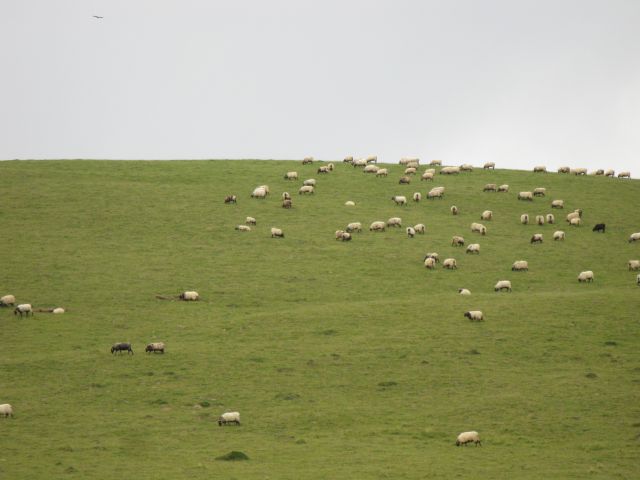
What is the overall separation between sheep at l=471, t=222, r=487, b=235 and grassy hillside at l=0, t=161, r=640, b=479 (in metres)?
0.49

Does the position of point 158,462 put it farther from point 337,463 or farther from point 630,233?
point 630,233

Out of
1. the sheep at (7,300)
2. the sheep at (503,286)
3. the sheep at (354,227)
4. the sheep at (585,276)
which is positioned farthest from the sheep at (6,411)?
the sheep at (585,276)

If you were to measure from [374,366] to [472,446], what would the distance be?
8121 millimetres

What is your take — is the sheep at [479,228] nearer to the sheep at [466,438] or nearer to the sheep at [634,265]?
the sheep at [634,265]

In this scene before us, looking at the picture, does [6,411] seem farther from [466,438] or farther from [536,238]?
[536,238]

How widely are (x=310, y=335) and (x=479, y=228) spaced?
1991 centimetres

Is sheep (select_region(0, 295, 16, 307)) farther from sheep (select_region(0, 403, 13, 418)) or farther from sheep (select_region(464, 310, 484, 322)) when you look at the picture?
sheep (select_region(464, 310, 484, 322))

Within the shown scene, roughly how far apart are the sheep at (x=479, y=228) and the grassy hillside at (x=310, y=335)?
488 millimetres

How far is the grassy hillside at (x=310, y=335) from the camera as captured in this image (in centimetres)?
2967

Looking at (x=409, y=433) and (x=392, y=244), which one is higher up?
(x=392, y=244)

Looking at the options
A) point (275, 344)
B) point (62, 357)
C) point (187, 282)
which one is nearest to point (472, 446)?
point (275, 344)

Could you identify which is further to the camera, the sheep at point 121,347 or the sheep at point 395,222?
the sheep at point 395,222

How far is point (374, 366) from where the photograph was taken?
3750 centimetres

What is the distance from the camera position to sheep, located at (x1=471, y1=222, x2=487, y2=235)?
57.7 meters
